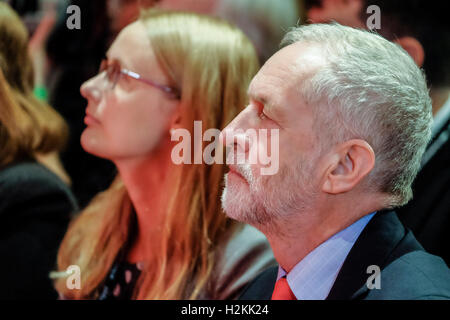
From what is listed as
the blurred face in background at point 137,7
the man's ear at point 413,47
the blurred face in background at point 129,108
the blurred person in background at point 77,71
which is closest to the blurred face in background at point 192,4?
the blurred face in background at point 137,7

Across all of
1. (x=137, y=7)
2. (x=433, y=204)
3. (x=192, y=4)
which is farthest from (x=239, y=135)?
(x=137, y=7)

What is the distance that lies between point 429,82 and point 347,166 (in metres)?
0.58

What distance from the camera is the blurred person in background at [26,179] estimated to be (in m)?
1.80

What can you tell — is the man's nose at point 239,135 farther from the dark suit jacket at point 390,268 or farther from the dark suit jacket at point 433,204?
the dark suit jacket at point 433,204

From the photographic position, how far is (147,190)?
5.54ft

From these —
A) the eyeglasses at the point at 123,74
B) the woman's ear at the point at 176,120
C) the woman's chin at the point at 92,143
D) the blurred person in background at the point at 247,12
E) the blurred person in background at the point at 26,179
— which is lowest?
the blurred person in background at the point at 26,179

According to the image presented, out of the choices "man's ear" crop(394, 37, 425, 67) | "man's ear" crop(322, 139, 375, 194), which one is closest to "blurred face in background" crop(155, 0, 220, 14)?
"man's ear" crop(394, 37, 425, 67)

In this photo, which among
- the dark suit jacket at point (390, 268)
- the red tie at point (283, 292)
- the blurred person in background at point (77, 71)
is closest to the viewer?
the dark suit jacket at point (390, 268)

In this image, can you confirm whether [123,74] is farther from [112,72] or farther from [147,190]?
[147,190]

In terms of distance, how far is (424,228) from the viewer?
1553mm

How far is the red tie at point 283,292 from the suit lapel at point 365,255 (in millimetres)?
86

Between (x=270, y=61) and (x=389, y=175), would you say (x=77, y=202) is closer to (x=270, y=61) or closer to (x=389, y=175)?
(x=270, y=61)
